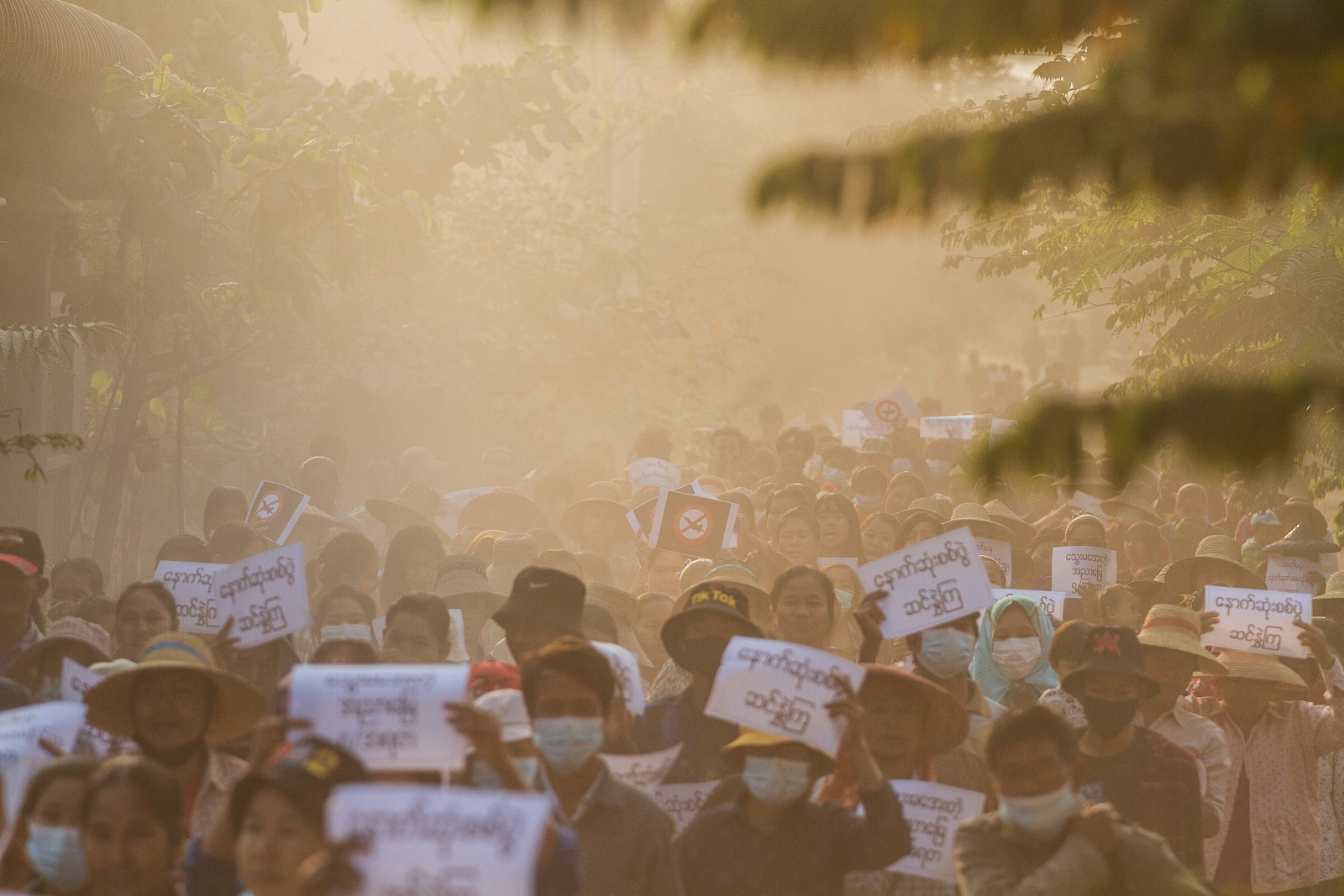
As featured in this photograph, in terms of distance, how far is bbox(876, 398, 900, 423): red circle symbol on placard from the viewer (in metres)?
17.9

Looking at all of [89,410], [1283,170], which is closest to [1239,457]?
[1283,170]

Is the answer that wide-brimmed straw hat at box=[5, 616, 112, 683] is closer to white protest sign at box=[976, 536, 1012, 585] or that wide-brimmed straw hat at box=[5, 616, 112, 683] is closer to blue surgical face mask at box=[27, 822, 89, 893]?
blue surgical face mask at box=[27, 822, 89, 893]

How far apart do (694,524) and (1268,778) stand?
4.46 meters

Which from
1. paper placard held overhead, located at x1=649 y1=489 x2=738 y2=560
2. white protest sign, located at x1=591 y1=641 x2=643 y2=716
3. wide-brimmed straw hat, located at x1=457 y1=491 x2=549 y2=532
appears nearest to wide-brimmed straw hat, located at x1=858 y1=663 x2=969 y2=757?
white protest sign, located at x1=591 y1=641 x2=643 y2=716

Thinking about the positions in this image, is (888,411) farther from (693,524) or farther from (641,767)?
(641,767)

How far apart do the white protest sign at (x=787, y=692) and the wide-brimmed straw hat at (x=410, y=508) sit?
6784mm

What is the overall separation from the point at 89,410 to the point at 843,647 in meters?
9.23

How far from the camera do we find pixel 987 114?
13102 millimetres

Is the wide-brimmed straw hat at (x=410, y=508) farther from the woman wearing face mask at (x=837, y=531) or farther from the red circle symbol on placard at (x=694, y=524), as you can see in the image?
the woman wearing face mask at (x=837, y=531)

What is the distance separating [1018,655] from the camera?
23.7 feet

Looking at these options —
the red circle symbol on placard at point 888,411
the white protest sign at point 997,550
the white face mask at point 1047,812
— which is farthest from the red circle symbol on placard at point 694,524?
the red circle symbol on placard at point 888,411

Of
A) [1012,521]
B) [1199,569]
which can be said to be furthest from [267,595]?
[1012,521]

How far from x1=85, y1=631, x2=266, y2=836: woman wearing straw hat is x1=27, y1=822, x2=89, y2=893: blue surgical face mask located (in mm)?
854

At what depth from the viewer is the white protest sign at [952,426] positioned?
1852cm
